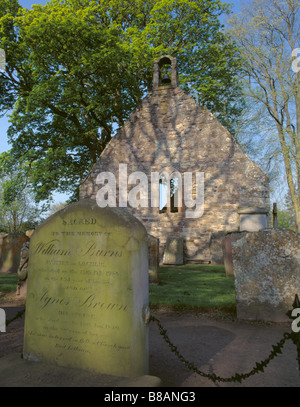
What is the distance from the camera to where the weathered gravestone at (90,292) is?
2609 millimetres

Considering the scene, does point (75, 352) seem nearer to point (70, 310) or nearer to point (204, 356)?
point (70, 310)

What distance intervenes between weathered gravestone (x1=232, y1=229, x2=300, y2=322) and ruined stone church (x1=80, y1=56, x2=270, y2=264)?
7058mm

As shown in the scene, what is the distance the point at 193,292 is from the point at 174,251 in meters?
6.22

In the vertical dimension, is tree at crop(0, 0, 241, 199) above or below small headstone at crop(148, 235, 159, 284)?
above

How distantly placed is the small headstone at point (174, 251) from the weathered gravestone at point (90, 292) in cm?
1007

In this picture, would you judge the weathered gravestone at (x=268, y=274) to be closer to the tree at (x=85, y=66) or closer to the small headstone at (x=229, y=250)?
the small headstone at (x=229, y=250)

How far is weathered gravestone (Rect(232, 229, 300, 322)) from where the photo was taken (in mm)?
4961

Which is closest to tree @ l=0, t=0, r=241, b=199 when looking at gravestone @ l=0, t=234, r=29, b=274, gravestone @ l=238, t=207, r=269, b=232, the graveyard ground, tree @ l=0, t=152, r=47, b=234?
tree @ l=0, t=152, r=47, b=234

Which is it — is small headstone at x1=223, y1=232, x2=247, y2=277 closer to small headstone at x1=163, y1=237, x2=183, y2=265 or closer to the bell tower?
small headstone at x1=163, y1=237, x2=183, y2=265

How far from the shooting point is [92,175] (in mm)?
14578

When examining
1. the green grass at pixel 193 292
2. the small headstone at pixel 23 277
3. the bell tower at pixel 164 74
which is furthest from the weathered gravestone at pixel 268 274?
the bell tower at pixel 164 74

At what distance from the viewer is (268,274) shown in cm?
505

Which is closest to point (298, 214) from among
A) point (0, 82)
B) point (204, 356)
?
point (204, 356)

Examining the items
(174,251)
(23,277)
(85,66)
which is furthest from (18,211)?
(23,277)
